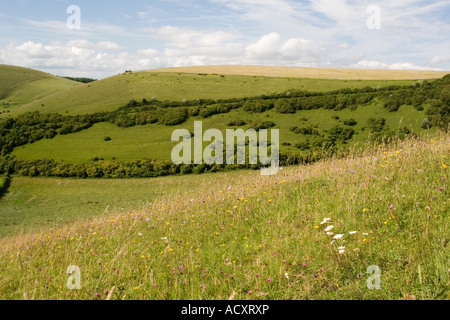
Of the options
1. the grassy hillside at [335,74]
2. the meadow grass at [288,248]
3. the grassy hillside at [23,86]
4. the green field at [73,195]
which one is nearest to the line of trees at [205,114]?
the green field at [73,195]

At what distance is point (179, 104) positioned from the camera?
85.1 meters

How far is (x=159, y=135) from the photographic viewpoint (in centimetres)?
6931

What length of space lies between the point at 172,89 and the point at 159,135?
105 ft

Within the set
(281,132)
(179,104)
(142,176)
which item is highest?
(179,104)

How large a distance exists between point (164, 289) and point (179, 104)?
274ft

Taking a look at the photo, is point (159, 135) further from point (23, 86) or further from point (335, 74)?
point (23, 86)

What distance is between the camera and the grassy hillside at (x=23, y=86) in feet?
453

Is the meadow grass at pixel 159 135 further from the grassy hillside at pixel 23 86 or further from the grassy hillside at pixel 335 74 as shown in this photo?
the grassy hillside at pixel 23 86

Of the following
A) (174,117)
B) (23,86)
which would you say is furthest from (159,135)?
(23,86)

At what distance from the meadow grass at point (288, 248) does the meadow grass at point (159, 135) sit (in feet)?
172

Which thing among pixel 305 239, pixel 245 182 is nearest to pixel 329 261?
pixel 305 239

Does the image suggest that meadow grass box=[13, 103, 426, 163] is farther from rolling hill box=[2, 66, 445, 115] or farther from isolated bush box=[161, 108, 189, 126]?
rolling hill box=[2, 66, 445, 115]
